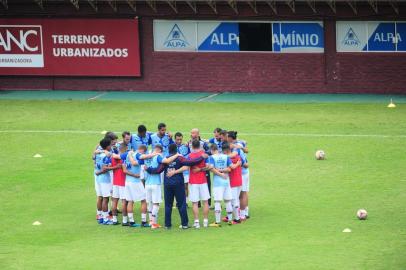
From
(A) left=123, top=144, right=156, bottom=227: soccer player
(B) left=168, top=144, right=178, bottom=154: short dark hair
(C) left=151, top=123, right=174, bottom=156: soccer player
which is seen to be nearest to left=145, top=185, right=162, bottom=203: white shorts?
(A) left=123, top=144, right=156, bottom=227: soccer player

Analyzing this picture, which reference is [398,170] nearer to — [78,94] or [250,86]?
[250,86]

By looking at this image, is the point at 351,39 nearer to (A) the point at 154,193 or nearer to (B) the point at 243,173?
(B) the point at 243,173

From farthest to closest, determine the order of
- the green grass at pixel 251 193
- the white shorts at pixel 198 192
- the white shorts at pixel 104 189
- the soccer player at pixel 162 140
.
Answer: the soccer player at pixel 162 140 < the white shorts at pixel 104 189 < the white shorts at pixel 198 192 < the green grass at pixel 251 193

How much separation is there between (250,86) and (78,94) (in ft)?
21.8

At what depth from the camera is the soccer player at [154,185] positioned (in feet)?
72.4

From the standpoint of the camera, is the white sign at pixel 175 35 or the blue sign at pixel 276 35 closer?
the blue sign at pixel 276 35

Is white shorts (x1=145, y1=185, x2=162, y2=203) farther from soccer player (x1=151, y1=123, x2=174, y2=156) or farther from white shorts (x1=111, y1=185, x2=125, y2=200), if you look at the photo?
soccer player (x1=151, y1=123, x2=174, y2=156)

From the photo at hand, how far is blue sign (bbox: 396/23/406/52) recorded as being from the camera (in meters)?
37.5

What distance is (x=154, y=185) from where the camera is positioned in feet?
73.3

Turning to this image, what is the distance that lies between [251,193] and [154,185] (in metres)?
4.10

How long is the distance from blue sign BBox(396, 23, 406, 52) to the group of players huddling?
15.9m

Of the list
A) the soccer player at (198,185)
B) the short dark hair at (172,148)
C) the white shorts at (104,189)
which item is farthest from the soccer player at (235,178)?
the white shorts at (104,189)

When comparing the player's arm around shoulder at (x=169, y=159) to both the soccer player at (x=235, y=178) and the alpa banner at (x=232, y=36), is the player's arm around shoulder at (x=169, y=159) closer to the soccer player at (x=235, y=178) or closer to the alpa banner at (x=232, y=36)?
the soccer player at (x=235, y=178)

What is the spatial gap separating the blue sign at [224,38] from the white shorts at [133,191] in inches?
677
